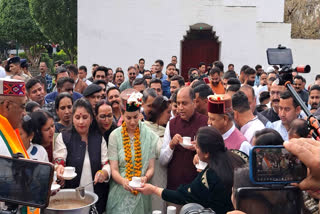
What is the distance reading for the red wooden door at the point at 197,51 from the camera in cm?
1590

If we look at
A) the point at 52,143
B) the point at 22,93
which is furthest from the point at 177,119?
the point at 22,93

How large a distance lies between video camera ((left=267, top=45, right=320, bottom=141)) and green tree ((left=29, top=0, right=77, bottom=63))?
17476 millimetres

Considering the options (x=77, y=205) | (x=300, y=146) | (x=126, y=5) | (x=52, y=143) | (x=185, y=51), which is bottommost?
(x=77, y=205)

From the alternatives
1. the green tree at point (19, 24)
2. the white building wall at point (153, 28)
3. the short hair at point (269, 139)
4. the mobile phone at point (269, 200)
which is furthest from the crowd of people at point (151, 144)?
the green tree at point (19, 24)

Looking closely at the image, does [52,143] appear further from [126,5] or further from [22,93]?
[126,5]

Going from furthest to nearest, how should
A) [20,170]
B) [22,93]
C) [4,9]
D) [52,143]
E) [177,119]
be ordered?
[4,9] → [177,119] → [52,143] → [22,93] → [20,170]

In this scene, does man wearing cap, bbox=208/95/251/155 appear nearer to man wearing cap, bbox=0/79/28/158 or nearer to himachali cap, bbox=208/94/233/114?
himachali cap, bbox=208/94/233/114

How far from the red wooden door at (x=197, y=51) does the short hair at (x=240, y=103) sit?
11.6 m

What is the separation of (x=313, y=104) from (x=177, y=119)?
10.8 ft

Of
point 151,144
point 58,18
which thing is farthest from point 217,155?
point 58,18

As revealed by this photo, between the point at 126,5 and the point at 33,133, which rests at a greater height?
the point at 126,5

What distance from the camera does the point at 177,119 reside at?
4.36 metres

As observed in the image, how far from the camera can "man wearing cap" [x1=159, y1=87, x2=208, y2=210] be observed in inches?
165

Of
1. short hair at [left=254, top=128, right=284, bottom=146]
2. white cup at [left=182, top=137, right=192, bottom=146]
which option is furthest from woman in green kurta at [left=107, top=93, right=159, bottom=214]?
short hair at [left=254, top=128, right=284, bottom=146]
